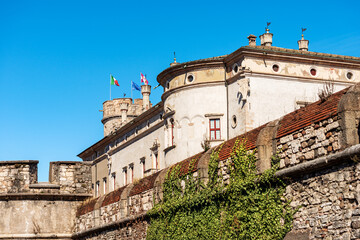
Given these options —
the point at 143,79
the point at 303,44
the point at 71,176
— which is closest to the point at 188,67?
the point at 303,44

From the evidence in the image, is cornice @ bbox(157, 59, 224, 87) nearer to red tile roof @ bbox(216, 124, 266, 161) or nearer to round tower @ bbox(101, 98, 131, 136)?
red tile roof @ bbox(216, 124, 266, 161)

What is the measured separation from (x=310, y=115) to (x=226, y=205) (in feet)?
9.37

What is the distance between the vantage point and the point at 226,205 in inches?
488

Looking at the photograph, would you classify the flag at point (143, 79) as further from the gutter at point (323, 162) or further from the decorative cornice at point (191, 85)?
the gutter at point (323, 162)

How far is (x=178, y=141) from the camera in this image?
38.3 metres

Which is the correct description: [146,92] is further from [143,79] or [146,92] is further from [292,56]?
[292,56]

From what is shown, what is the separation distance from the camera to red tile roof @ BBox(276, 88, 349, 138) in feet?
32.5

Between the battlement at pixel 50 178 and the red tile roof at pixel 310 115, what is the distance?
13.2 m

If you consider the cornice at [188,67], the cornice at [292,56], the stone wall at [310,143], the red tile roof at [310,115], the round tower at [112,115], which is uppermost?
the round tower at [112,115]

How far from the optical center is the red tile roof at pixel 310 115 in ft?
32.5

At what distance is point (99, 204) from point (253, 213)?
10.3m

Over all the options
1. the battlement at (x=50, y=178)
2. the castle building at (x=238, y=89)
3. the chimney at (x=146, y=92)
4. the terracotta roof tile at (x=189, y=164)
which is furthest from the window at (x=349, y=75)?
the terracotta roof tile at (x=189, y=164)

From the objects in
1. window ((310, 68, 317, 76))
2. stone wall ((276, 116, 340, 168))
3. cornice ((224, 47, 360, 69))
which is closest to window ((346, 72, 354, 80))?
cornice ((224, 47, 360, 69))

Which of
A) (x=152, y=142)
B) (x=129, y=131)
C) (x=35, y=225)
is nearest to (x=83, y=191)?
(x=35, y=225)
